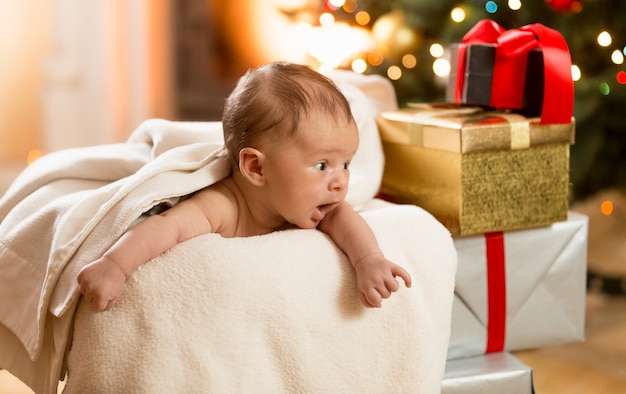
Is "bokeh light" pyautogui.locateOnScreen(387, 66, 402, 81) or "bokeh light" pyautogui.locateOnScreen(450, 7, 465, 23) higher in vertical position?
"bokeh light" pyautogui.locateOnScreen(450, 7, 465, 23)

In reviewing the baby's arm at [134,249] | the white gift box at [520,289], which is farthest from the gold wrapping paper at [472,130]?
the baby's arm at [134,249]

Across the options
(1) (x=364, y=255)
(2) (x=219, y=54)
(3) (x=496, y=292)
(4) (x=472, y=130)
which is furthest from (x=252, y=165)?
(2) (x=219, y=54)

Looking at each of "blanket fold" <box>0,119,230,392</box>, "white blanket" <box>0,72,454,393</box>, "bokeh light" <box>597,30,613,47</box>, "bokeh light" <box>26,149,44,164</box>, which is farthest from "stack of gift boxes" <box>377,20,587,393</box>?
"bokeh light" <box>26,149,44,164</box>

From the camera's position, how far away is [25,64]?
2.92 metres

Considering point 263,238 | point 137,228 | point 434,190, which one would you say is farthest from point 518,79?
point 137,228

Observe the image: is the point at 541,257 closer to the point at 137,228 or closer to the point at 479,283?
the point at 479,283

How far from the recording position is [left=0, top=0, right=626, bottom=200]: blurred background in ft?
6.07

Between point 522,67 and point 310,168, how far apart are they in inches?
20.1

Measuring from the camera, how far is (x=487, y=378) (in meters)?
1.17

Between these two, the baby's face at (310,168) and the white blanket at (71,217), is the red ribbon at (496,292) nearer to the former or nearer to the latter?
the white blanket at (71,217)

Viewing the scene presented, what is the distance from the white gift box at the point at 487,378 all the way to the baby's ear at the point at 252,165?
418mm

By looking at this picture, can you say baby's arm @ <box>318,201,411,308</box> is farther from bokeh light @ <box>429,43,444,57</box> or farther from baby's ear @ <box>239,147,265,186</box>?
bokeh light @ <box>429,43,444,57</box>

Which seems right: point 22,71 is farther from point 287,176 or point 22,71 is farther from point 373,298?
point 373,298

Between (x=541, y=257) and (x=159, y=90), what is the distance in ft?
7.94
